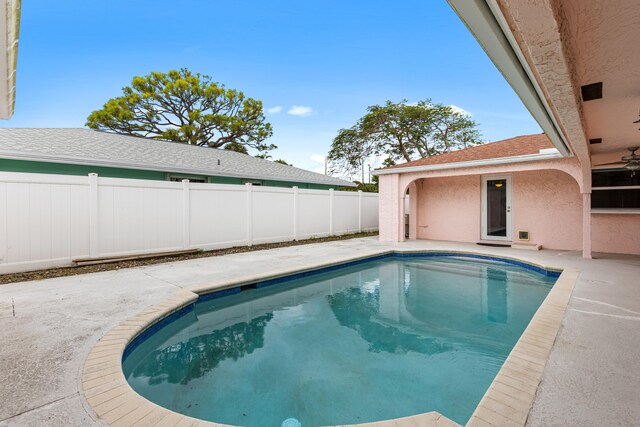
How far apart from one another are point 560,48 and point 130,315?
15.1 ft

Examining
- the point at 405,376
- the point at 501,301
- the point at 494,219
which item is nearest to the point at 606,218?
the point at 494,219

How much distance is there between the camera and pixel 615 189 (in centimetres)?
805

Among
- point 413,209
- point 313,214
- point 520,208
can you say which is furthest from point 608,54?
point 413,209

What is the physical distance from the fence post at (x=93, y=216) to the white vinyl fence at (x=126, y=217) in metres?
0.02

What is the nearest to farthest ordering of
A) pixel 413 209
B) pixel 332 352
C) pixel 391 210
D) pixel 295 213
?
pixel 332 352 → pixel 295 213 → pixel 391 210 → pixel 413 209

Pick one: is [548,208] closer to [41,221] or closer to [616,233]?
[616,233]

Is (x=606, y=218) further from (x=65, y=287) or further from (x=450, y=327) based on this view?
(x=65, y=287)

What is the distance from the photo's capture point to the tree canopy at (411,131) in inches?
883

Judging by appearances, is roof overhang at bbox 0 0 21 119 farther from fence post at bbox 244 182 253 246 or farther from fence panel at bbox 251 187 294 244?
fence panel at bbox 251 187 294 244

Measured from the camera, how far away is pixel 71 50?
52.3ft

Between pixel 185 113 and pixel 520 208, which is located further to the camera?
pixel 185 113

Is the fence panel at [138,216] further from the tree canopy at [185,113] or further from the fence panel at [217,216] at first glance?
the tree canopy at [185,113]

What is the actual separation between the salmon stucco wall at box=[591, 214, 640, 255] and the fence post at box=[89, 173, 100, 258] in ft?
40.6

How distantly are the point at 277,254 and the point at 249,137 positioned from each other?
62.9 ft
